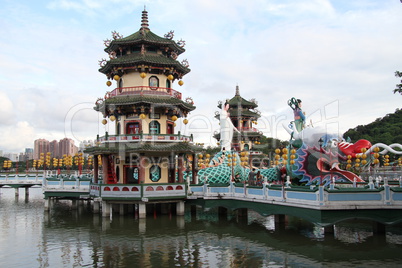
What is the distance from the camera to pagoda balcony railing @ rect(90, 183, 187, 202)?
25.5 m

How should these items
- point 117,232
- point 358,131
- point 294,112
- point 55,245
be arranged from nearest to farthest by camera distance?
point 55,245, point 117,232, point 294,112, point 358,131

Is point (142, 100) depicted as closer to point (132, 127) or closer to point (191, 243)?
point (132, 127)

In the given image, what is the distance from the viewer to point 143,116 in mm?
28297

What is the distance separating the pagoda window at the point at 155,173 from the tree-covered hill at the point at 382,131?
65.5 meters

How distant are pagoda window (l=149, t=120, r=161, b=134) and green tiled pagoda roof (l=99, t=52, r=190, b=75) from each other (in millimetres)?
4595

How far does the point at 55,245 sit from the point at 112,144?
9.76m

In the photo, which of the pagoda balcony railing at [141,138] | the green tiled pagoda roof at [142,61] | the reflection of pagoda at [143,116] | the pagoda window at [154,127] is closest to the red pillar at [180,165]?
the reflection of pagoda at [143,116]

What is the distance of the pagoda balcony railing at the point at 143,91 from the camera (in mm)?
29047

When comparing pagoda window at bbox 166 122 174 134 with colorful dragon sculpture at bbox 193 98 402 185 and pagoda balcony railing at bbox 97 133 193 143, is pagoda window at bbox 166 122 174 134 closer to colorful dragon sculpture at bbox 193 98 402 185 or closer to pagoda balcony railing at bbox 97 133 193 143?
pagoda balcony railing at bbox 97 133 193 143

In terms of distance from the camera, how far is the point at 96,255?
17125 millimetres

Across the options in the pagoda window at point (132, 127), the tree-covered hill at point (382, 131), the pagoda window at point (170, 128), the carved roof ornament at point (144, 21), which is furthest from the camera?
the tree-covered hill at point (382, 131)

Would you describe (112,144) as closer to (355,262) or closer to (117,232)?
(117,232)

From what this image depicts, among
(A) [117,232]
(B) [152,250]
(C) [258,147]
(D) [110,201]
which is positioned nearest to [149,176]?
(D) [110,201]

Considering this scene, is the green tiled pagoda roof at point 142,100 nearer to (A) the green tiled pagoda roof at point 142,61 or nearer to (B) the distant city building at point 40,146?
(A) the green tiled pagoda roof at point 142,61
